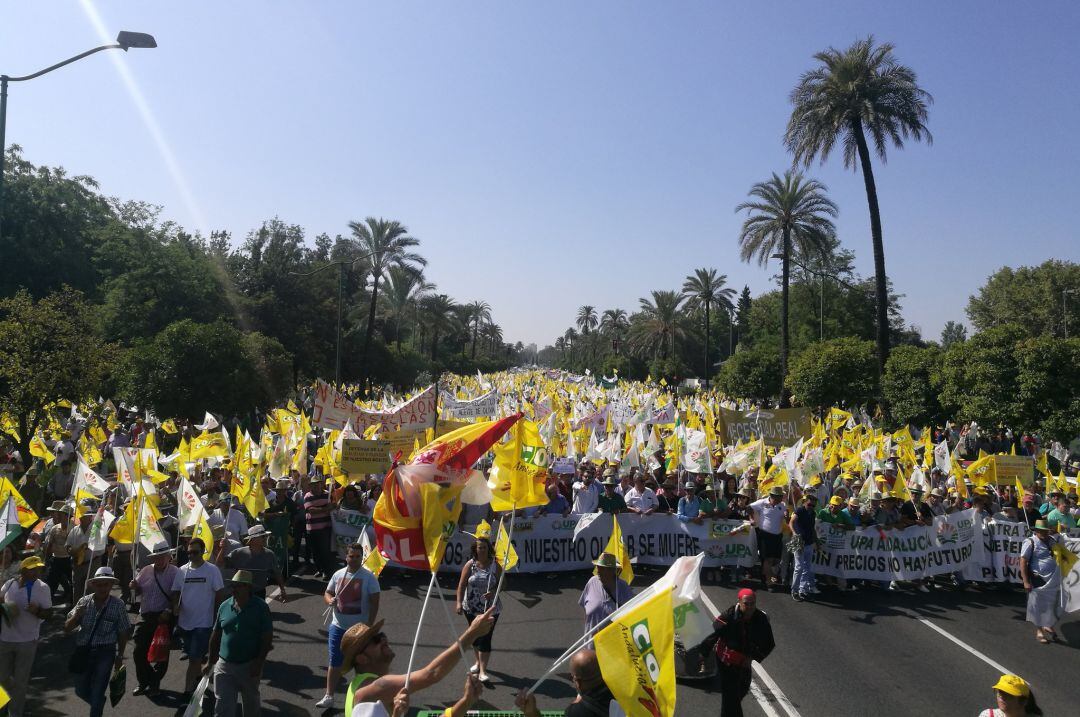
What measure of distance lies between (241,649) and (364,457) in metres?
7.02

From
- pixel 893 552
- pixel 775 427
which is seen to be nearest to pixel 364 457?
pixel 893 552

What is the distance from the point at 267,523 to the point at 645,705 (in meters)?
7.38

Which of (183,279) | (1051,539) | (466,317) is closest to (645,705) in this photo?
(1051,539)

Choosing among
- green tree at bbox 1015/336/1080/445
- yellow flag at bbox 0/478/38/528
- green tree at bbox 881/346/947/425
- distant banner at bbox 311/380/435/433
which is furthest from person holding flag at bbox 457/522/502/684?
green tree at bbox 881/346/947/425

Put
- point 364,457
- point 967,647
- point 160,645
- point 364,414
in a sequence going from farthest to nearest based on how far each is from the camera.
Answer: point 364,414, point 364,457, point 967,647, point 160,645

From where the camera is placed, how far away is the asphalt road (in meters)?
6.30

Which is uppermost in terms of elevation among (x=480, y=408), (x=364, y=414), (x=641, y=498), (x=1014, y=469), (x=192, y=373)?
(x=192, y=373)

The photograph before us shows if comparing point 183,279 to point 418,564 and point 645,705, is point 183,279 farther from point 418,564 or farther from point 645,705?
point 645,705

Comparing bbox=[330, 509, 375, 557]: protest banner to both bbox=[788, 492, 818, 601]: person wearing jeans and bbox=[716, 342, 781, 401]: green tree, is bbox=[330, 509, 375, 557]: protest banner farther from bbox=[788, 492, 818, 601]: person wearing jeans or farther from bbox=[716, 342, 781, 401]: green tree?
bbox=[716, 342, 781, 401]: green tree

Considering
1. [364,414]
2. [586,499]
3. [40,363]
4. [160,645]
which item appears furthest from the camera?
[364,414]

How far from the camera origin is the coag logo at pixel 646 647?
11.4 feet

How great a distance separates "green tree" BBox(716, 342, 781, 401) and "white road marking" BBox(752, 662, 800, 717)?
34.3 metres

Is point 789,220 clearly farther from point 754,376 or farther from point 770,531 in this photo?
point 770,531

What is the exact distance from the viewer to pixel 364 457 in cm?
1227
